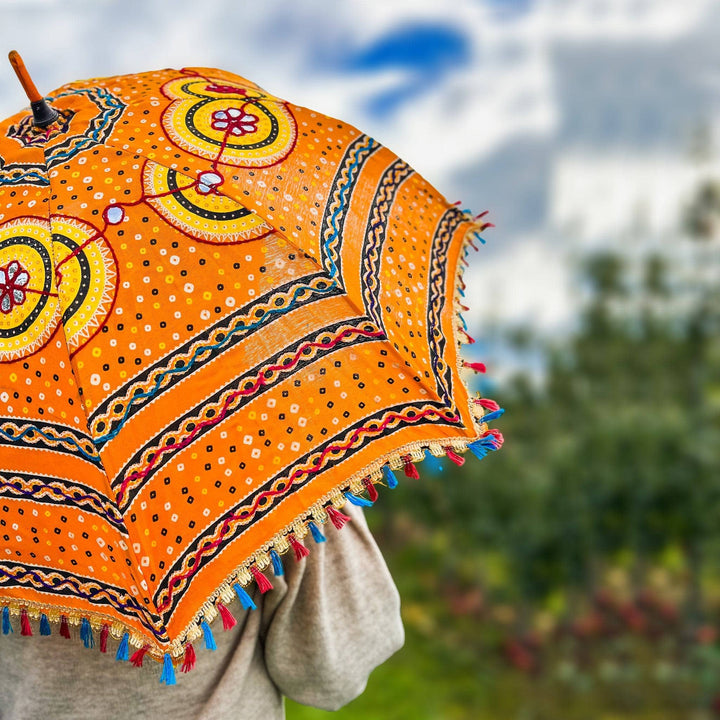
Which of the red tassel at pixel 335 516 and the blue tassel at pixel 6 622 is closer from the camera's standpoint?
the red tassel at pixel 335 516

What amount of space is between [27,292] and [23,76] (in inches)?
14.3

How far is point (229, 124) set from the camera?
1275 millimetres

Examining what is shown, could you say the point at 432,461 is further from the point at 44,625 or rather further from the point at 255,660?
the point at 44,625

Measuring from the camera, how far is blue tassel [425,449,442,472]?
1160 millimetres

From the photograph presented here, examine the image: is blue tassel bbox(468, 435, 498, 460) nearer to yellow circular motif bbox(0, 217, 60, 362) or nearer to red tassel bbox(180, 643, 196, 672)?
red tassel bbox(180, 643, 196, 672)

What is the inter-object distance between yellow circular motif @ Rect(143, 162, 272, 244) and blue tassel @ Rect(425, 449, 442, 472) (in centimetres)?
39

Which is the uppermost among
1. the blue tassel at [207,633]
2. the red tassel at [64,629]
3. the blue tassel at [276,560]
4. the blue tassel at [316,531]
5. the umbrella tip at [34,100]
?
the umbrella tip at [34,100]

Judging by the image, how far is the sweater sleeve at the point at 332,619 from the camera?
1.41 m

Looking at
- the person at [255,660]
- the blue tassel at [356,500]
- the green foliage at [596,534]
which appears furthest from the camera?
the green foliage at [596,534]

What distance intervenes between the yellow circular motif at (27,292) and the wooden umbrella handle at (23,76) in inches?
9.0

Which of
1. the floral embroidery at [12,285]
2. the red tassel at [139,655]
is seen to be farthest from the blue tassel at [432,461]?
the floral embroidery at [12,285]

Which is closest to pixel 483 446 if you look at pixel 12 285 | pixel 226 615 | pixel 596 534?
pixel 226 615

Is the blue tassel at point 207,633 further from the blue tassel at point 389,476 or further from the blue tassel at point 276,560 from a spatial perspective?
the blue tassel at point 389,476

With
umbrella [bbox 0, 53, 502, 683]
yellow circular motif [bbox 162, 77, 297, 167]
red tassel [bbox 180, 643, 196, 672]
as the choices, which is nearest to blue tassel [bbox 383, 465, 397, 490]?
umbrella [bbox 0, 53, 502, 683]
